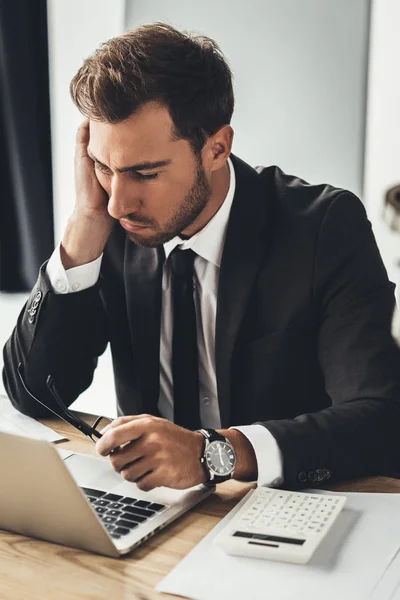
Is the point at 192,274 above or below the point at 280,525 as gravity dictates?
above

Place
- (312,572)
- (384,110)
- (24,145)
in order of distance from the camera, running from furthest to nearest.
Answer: (24,145)
(384,110)
(312,572)

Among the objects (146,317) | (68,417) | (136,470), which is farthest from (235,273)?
(136,470)

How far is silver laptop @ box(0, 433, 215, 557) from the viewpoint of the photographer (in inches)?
36.6

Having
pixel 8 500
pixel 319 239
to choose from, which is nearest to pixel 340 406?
A: pixel 319 239

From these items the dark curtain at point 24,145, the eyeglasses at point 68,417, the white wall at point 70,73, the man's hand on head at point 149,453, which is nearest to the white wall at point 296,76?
the white wall at point 70,73

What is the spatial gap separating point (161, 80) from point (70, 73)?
1822 millimetres

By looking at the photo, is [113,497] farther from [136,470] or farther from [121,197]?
[121,197]

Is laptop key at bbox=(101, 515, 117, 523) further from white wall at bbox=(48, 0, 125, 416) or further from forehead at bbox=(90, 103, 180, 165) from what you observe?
white wall at bbox=(48, 0, 125, 416)

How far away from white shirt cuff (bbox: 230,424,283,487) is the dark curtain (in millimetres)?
2198

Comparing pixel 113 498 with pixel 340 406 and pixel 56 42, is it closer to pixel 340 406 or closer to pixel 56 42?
pixel 340 406

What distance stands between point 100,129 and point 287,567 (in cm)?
90

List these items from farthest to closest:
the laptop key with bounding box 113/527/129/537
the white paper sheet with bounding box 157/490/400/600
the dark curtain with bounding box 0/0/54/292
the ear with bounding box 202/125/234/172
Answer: the dark curtain with bounding box 0/0/54/292 → the ear with bounding box 202/125/234/172 → the laptop key with bounding box 113/527/129/537 → the white paper sheet with bounding box 157/490/400/600

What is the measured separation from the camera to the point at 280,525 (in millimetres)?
981

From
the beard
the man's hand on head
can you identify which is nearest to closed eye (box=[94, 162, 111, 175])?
the beard
